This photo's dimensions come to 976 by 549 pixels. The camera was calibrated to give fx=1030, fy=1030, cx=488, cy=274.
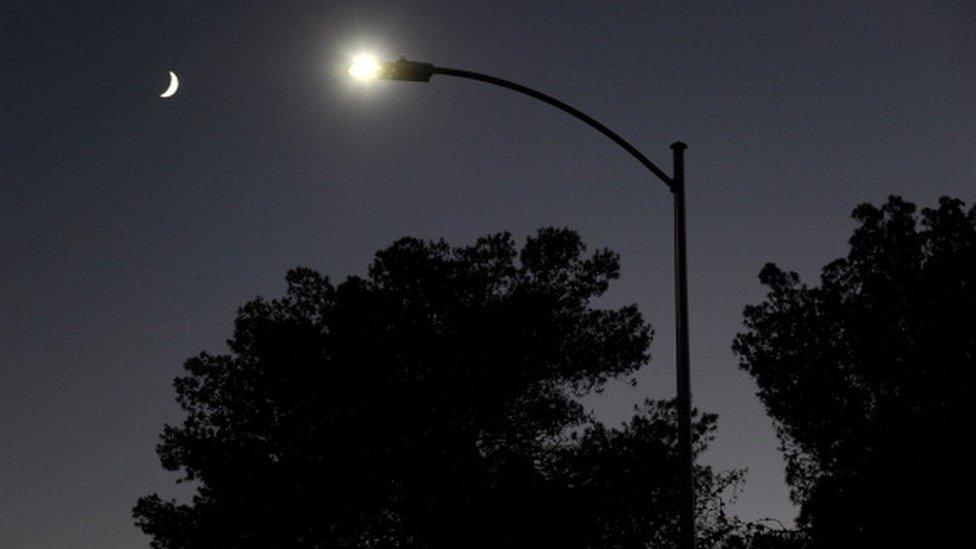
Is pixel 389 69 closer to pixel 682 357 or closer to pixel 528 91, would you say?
pixel 528 91

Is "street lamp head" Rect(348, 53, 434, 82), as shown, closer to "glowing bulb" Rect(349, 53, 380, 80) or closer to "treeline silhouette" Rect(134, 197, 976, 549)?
"glowing bulb" Rect(349, 53, 380, 80)

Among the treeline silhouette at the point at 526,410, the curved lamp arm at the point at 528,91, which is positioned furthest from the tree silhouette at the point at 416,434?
the curved lamp arm at the point at 528,91

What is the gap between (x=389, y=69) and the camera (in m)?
11.0

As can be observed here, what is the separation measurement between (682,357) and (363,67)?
14.5 ft

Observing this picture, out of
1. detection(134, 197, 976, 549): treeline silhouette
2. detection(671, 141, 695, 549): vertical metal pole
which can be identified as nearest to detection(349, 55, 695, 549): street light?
detection(671, 141, 695, 549): vertical metal pole

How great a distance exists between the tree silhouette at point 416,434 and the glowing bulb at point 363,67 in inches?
720

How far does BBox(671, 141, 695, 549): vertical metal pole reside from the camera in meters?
9.52

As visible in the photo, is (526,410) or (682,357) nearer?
(682,357)

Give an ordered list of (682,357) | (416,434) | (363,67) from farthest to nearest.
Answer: (416,434)
(363,67)
(682,357)

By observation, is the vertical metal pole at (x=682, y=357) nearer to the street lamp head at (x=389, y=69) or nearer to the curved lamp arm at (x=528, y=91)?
the curved lamp arm at (x=528, y=91)

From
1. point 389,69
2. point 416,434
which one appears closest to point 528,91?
point 389,69

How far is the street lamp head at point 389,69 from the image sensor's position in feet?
35.1

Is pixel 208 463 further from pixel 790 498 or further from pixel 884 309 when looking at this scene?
pixel 884 309

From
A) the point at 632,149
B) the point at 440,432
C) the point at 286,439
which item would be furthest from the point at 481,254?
the point at 632,149
